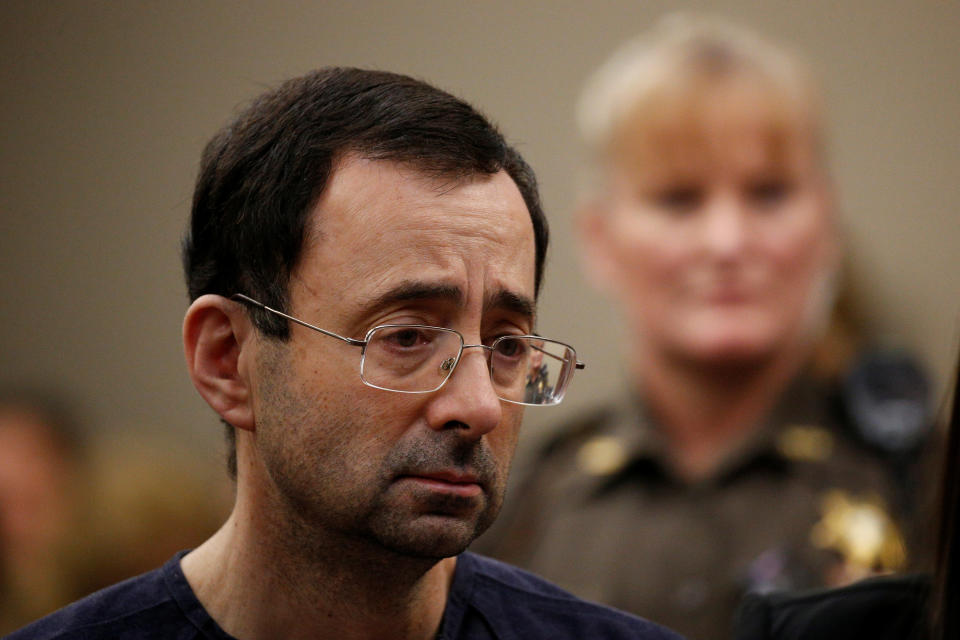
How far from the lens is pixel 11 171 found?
6.34m

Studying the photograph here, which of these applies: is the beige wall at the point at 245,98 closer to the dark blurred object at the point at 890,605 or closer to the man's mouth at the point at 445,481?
the dark blurred object at the point at 890,605

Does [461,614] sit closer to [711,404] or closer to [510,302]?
[510,302]

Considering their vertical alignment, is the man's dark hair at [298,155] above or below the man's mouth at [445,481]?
above

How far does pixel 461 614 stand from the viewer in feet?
7.88

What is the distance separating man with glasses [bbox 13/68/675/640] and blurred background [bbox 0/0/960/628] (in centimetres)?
311

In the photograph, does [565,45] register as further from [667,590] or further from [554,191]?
[667,590]

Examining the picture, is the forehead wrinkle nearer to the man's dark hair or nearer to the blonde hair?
the man's dark hair

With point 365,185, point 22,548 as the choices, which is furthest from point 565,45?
point 365,185

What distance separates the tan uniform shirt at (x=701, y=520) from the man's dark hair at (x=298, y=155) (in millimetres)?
2440

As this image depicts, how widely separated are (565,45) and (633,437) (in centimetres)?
201

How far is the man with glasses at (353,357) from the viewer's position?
6.88 ft

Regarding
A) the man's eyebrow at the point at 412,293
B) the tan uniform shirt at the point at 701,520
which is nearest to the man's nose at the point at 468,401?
the man's eyebrow at the point at 412,293

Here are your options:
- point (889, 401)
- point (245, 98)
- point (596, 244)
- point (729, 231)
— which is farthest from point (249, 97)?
point (889, 401)

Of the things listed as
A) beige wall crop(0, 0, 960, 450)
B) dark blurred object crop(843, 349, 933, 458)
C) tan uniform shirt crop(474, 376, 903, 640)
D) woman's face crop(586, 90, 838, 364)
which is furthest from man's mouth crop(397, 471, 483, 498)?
beige wall crop(0, 0, 960, 450)
